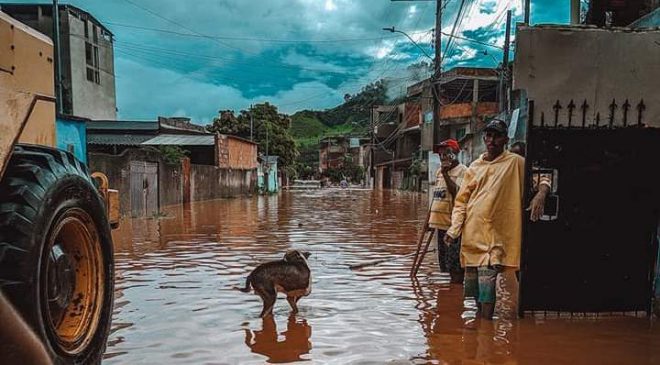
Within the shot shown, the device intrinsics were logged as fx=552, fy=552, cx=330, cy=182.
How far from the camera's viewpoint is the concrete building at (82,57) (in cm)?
3174

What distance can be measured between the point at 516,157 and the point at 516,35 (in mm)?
1084

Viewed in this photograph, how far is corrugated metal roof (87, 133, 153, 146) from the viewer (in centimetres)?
2942

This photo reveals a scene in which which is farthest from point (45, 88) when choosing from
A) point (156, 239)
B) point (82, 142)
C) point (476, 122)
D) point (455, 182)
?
point (476, 122)

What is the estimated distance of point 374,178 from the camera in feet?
228

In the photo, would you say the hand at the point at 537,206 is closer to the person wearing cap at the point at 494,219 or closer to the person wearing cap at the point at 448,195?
the person wearing cap at the point at 494,219

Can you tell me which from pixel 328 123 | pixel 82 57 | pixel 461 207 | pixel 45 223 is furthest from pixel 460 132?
pixel 328 123

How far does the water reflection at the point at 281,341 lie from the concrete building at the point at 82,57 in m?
30.2

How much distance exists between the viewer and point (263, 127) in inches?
2034

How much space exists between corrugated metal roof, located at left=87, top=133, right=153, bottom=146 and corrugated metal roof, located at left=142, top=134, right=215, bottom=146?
714 millimetres

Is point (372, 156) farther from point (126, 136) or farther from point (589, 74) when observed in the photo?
point (589, 74)

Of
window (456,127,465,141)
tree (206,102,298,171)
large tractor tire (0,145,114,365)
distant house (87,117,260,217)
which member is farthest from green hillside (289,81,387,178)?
large tractor tire (0,145,114,365)

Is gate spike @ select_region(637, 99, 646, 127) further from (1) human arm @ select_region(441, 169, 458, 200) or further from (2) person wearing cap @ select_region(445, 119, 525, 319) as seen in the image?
(1) human arm @ select_region(441, 169, 458, 200)

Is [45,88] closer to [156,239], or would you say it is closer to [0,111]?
[0,111]

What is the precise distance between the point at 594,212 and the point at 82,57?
3606 centimetres
